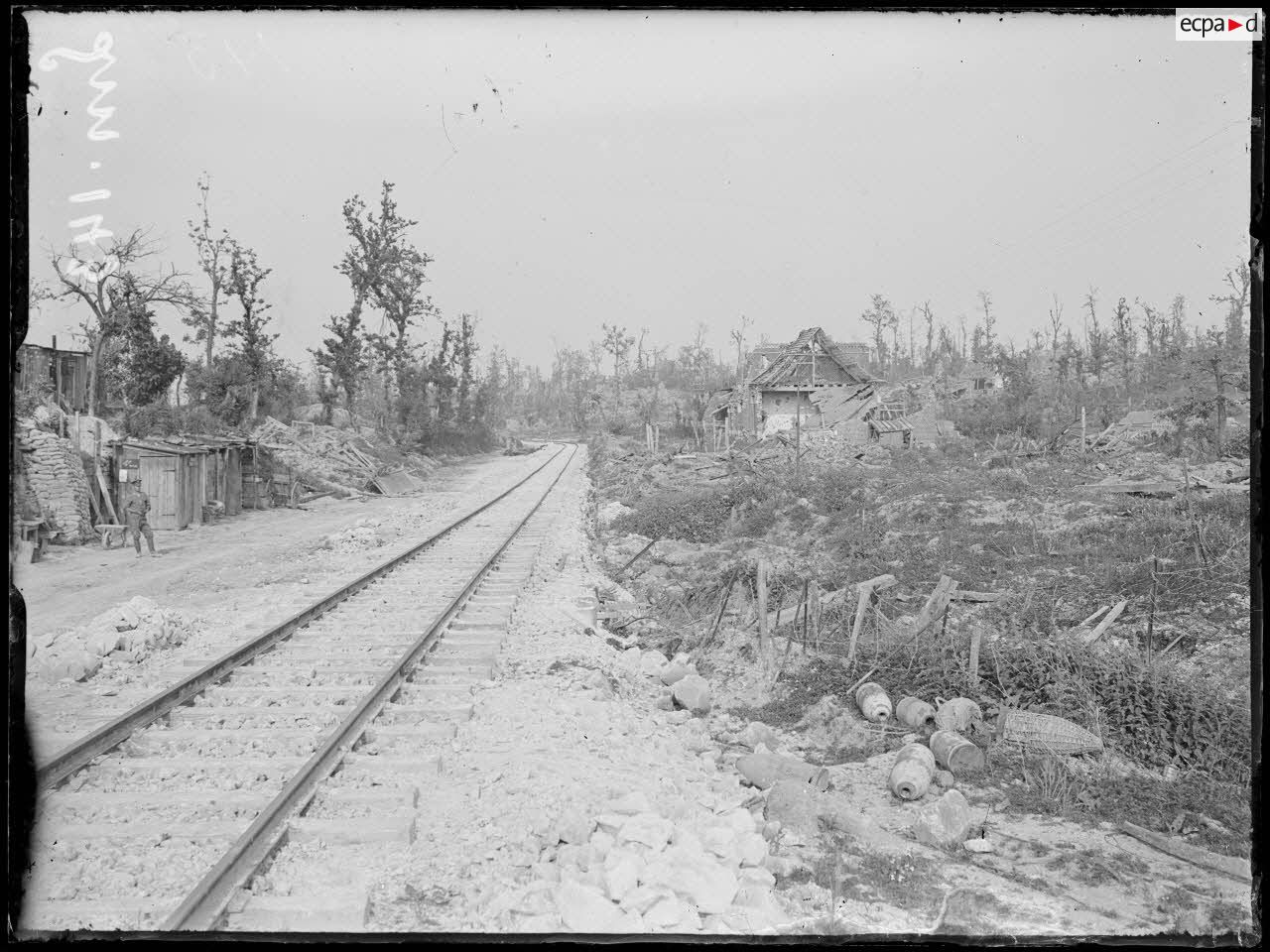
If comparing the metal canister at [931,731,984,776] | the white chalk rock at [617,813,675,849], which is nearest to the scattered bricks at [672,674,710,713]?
the metal canister at [931,731,984,776]

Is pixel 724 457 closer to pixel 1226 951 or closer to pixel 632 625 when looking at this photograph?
pixel 632 625

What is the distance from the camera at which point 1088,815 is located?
5.06 meters

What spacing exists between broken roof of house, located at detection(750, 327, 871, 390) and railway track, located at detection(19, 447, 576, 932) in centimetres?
2822

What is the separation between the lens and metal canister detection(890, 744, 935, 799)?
5.33 meters

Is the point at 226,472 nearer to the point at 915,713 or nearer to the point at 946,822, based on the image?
the point at 915,713

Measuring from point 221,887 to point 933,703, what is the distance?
5382 millimetres

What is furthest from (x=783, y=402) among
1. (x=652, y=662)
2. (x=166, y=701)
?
(x=166, y=701)

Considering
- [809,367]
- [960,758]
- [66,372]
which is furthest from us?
[809,367]

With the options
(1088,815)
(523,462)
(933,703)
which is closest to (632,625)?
(933,703)

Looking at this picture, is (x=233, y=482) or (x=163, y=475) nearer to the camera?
(x=163, y=475)

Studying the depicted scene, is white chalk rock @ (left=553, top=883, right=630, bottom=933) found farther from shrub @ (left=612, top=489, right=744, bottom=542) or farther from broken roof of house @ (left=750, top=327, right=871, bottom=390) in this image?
broken roof of house @ (left=750, top=327, right=871, bottom=390)

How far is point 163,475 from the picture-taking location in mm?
17609

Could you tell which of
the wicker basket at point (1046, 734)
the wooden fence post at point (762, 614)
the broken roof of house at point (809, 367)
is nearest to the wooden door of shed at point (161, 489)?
the wooden fence post at point (762, 614)

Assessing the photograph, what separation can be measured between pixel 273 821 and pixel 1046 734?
5.18 metres
